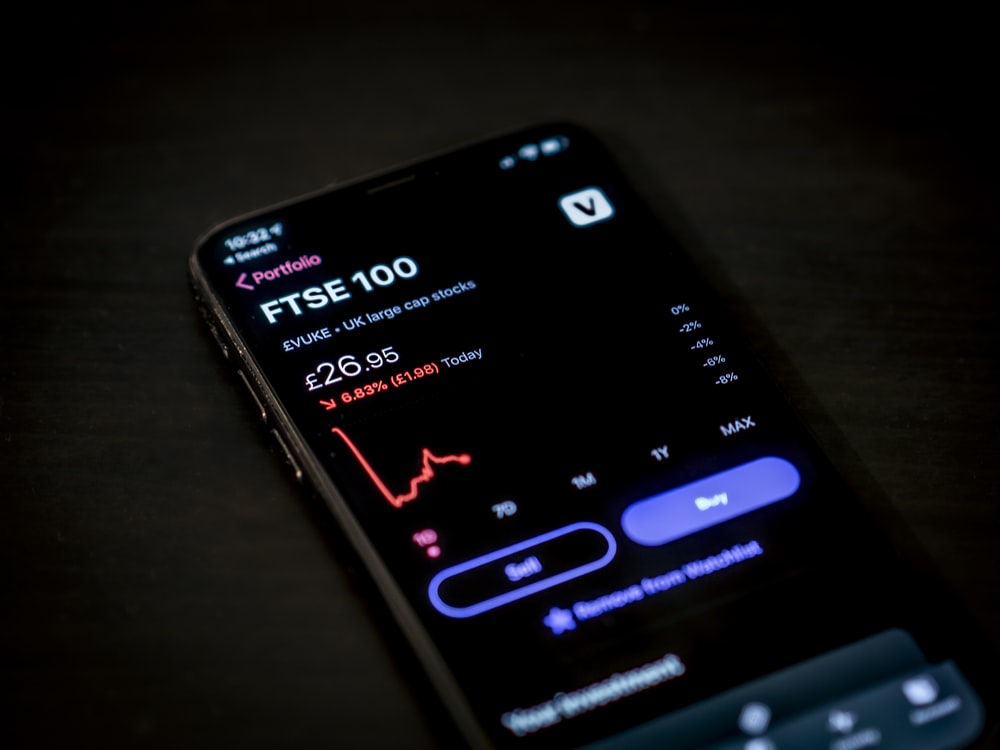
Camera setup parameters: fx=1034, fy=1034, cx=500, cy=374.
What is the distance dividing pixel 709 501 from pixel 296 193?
29cm

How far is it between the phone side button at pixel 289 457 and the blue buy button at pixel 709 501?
0.49 feet

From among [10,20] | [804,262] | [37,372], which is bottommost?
[804,262]

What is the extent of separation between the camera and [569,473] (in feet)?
1.53

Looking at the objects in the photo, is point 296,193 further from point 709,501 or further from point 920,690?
point 920,690

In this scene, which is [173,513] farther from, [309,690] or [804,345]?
[804,345]

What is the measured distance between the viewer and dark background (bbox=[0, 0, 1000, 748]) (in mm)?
437

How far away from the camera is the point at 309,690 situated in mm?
428

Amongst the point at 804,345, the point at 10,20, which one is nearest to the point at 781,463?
the point at 804,345

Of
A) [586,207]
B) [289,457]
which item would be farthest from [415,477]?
[586,207]

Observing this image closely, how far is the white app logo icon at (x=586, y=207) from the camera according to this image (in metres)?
0.55

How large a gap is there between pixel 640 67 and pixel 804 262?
18 cm

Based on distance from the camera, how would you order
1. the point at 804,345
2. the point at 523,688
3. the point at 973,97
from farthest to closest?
the point at 973,97
the point at 804,345
the point at 523,688

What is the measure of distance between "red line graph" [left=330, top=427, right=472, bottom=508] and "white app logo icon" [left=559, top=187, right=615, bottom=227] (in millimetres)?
153

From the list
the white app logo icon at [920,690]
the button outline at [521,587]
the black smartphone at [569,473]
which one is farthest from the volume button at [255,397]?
the white app logo icon at [920,690]
